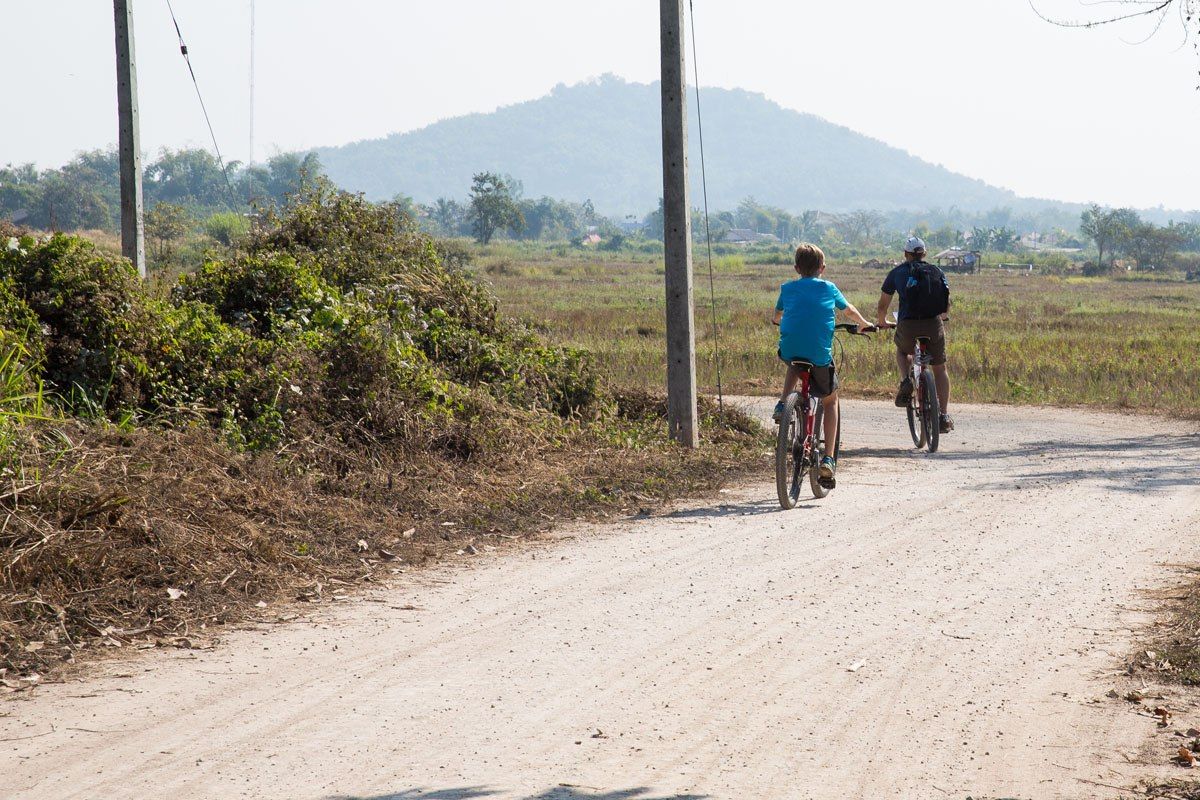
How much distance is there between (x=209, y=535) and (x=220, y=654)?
5.16 feet

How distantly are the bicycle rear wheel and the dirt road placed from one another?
1.15m

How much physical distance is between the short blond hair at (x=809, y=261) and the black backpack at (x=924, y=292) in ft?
11.6

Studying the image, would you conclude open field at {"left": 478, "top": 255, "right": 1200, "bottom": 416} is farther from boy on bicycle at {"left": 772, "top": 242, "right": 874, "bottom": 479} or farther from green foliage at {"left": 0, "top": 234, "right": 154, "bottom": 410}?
green foliage at {"left": 0, "top": 234, "right": 154, "bottom": 410}

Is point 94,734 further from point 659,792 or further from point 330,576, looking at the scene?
point 330,576

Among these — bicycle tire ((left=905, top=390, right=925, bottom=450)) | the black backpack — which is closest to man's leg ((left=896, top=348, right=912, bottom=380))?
bicycle tire ((left=905, top=390, right=925, bottom=450))

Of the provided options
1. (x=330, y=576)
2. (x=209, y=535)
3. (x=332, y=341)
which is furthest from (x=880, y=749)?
(x=332, y=341)

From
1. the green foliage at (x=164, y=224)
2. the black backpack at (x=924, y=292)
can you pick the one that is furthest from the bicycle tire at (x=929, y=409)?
the green foliage at (x=164, y=224)

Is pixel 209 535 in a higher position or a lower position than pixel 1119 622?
higher

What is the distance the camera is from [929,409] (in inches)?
524

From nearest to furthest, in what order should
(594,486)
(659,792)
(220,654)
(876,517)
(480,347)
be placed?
(659,792) → (220,654) → (876,517) → (594,486) → (480,347)

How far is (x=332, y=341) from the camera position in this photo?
10664mm

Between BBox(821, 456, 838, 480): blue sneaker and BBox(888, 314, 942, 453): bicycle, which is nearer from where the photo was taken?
BBox(821, 456, 838, 480): blue sneaker

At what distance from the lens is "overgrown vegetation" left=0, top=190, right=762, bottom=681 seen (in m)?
6.70

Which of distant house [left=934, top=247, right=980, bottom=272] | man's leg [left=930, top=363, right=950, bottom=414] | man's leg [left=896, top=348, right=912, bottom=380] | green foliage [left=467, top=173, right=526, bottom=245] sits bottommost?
man's leg [left=930, top=363, right=950, bottom=414]
